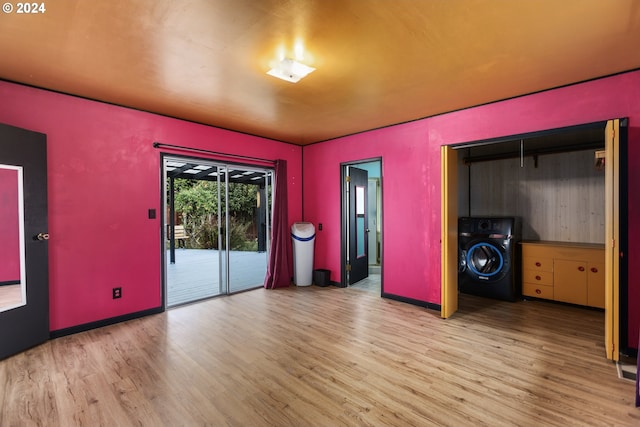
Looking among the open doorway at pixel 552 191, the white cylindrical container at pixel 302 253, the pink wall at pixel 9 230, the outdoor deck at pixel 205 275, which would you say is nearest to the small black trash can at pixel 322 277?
the white cylindrical container at pixel 302 253

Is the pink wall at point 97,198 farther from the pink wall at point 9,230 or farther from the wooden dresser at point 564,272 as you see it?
the wooden dresser at point 564,272

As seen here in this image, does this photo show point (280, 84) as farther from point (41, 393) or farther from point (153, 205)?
point (41, 393)

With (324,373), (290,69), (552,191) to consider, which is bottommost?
(324,373)

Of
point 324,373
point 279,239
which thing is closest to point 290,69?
point 324,373

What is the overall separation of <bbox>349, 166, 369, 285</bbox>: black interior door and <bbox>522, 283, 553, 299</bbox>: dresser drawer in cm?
249

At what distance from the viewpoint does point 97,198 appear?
3189 millimetres

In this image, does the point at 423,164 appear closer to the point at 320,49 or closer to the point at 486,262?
the point at 486,262

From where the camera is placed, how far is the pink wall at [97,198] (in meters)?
2.91

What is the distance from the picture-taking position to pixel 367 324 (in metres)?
3.34

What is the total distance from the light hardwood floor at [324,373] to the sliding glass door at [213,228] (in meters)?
1.41

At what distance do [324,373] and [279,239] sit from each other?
283 centimetres

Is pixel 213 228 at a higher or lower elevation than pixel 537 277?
higher

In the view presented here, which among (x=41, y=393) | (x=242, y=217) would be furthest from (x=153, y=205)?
(x=242, y=217)

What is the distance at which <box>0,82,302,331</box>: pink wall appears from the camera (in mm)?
2912
